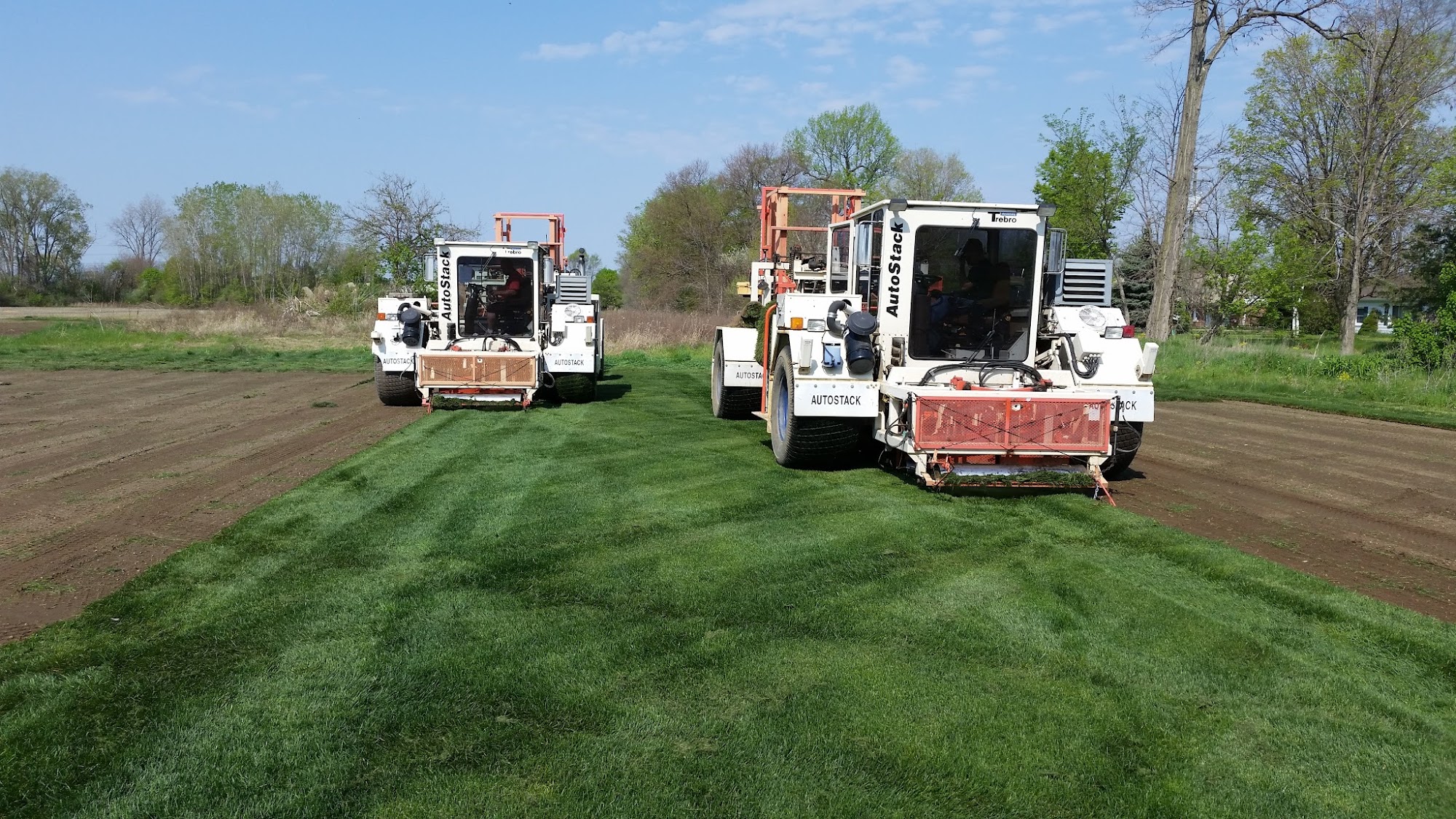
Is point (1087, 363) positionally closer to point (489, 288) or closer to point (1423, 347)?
point (489, 288)

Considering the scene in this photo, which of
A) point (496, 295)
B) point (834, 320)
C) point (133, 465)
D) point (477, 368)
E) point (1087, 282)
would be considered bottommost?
point (133, 465)

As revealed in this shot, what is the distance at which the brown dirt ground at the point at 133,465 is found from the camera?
5801 millimetres

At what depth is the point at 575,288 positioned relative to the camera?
17031 millimetres

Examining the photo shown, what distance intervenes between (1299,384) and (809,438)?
1358cm

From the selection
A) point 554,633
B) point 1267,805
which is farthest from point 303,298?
point 1267,805

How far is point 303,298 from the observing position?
36500 mm

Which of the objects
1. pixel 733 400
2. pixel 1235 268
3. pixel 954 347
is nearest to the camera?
pixel 954 347

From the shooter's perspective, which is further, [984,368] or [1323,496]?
[984,368]

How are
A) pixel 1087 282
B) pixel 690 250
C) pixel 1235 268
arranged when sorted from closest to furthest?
pixel 1087 282 < pixel 1235 268 < pixel 690 250

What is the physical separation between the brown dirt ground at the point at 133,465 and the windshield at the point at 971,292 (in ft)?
17.4

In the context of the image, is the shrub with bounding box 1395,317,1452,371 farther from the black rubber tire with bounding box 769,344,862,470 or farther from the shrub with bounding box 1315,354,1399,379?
the black rubber tire with bounding box 769,344,862,470

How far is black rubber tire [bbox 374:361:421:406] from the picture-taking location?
14.2m

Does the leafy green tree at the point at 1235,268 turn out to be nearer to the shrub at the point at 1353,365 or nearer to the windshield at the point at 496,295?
the shrub at the point at 1353,365

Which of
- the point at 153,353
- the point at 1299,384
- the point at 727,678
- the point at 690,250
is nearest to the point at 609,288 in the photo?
the point at 690,250
